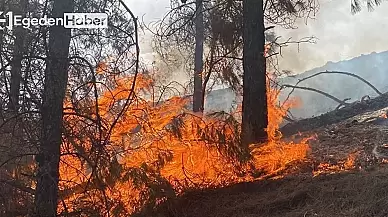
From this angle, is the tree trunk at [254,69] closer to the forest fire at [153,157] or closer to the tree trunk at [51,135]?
the forest fire at [153,157]

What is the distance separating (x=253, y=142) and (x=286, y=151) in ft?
1.85

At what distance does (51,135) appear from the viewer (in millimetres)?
5066

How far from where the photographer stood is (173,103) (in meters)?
7.54

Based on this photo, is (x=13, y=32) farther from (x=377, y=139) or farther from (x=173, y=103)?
(x=377, y=139)

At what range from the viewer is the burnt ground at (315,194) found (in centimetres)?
469

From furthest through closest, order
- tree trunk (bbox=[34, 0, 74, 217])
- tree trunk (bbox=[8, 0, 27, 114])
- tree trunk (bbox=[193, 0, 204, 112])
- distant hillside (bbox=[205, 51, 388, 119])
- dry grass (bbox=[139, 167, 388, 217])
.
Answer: distant hillside (bbox=[205, 51, 388, 119]), tree trunk (bbox=[193, 0, 204, 112]), tree trunk (bbox=[34, 0, 74, 217]), tree trunk (bbox=[8, 0, 27, 114]), dry grass (bbox=[139, 167, 388, 217])

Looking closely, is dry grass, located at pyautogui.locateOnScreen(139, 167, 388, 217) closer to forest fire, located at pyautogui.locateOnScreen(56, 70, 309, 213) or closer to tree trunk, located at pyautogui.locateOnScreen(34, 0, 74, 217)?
forest fire, located at pyautogui.locateOnScreen(56, 70, 309, 213)

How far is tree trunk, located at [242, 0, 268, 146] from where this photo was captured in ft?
23.8

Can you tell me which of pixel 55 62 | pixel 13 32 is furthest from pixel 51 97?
pixel 13 32

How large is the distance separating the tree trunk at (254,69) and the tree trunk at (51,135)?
2938 millimetres

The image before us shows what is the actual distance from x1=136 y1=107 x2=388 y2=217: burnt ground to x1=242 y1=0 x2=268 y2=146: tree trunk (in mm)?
1071

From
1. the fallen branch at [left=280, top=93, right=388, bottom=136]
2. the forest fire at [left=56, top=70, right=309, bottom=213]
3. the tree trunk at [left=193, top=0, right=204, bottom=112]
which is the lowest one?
the forest fire at [left=56, top=70, right=309, bottom=213]

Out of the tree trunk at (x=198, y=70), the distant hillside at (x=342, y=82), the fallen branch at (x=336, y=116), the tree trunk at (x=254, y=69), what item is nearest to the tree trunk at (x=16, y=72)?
the tree trunk at (x=254, y=69)

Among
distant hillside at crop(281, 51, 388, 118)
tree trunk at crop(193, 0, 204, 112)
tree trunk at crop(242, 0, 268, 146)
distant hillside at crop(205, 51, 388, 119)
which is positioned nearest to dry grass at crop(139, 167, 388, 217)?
tree trunk at crop(242, 0, 268, 146)
